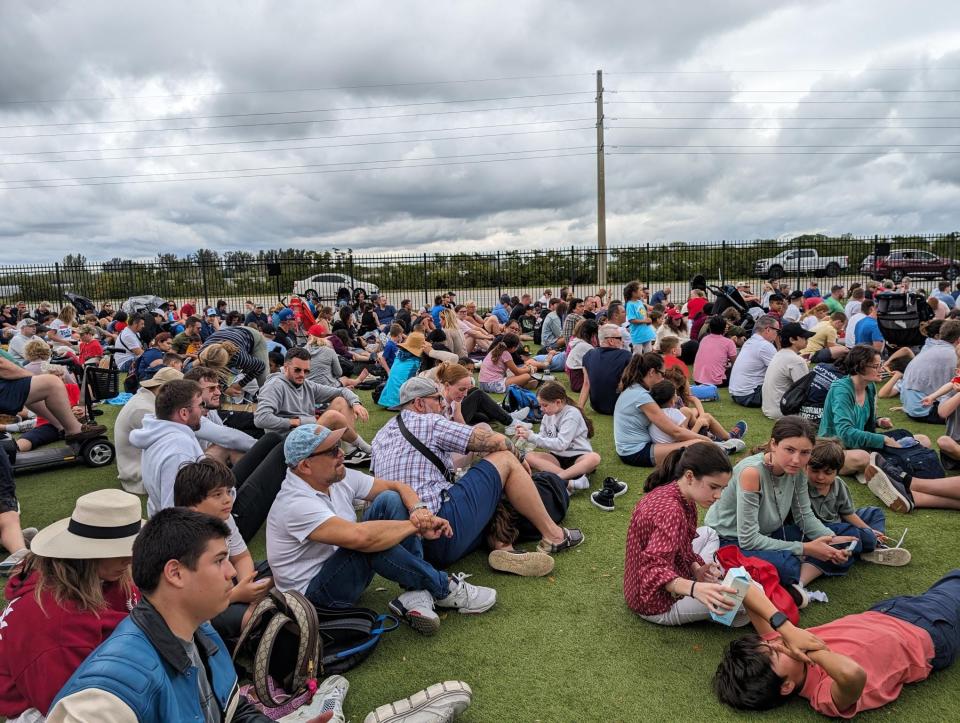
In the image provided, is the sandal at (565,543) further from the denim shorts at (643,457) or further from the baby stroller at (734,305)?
the baby stroller at (734,305)

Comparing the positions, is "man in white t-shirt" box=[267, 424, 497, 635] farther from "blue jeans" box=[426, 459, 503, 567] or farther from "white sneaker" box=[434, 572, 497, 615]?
"blue jeans" box=[426, 459, 503, 567]

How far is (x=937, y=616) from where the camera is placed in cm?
313

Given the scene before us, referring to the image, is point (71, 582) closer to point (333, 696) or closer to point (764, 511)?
point (333, 696)

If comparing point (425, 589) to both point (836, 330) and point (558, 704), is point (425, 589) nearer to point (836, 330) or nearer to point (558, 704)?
point (558, 704)

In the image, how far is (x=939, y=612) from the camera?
124 inches

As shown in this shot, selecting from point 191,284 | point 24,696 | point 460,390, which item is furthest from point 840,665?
point 191,284

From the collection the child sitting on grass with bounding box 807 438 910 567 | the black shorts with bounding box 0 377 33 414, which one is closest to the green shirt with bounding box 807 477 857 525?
the child sitting on grass with bounding box 807 438 910 567

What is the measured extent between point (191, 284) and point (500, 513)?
2672cm

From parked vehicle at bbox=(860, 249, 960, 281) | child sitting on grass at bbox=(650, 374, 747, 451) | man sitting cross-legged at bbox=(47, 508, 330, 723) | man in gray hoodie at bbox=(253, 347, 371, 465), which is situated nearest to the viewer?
man sitting cross-legged at bbox=(47, 508, 330, 723)

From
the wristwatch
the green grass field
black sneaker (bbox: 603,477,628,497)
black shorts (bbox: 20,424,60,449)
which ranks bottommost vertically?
the green grass field

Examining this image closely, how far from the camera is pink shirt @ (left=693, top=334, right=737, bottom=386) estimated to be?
9.99m

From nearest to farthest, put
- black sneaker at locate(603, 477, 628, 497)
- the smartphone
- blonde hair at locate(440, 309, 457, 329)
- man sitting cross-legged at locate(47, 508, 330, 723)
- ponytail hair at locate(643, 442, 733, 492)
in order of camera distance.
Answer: man sitting cross-legged at locate(47, 508, 330, 723) < ponytail hair at locate(643, 442, 733, 492) < the smartphone < black sneaker at locate(603, 477, 628, 497) < blonde hair at locate(440, 309, 457, 329)

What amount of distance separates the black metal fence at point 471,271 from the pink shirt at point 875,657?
2243 cm

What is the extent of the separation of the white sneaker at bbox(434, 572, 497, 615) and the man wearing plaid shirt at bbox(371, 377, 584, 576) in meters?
0.34
